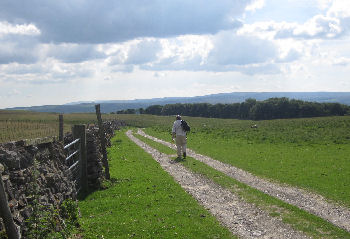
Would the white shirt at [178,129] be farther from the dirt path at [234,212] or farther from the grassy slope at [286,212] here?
the grassy slope at [286,212]

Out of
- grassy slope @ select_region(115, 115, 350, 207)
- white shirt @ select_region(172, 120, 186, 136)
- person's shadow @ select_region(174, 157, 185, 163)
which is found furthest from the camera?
white shirt @ select_region(172, 120, 186, 136)

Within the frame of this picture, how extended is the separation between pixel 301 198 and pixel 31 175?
31.8 ft

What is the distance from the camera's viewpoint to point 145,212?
11719 mm

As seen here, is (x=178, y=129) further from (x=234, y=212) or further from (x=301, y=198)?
(x=234, y=212)

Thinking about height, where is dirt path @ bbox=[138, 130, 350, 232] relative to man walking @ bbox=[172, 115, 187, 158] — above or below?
below

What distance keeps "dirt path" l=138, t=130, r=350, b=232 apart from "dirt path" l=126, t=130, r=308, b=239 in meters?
1.59

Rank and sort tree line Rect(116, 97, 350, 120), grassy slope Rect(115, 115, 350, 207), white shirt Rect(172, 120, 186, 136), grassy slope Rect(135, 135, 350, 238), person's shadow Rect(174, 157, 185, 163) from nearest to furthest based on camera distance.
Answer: grassy slope Rect(135, 135, 350, 238) → grassy slope Rect(115, 115, 350, 207) → person's shadow Rect(174, 157, 185, 163) → white shirt Rect(172, 120, 186, 136) → tree line Rect(116, 97, 350, 120)

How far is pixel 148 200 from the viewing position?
13.3m

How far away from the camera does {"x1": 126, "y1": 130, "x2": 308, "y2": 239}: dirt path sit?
978 centimetres

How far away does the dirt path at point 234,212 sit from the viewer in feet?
32.1

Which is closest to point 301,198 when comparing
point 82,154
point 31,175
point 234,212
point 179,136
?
point 234,212

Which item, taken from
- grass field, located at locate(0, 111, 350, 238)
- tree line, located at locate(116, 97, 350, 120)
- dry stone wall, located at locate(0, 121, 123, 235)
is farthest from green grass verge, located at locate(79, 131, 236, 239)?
tree line, located at locate(116, 97, 350, 120)

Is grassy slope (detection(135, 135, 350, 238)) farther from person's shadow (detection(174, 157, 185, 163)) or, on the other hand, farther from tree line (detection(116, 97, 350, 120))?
tree line (detection(116, 97, 350, 120))

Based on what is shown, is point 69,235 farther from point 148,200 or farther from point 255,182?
point 255,182
